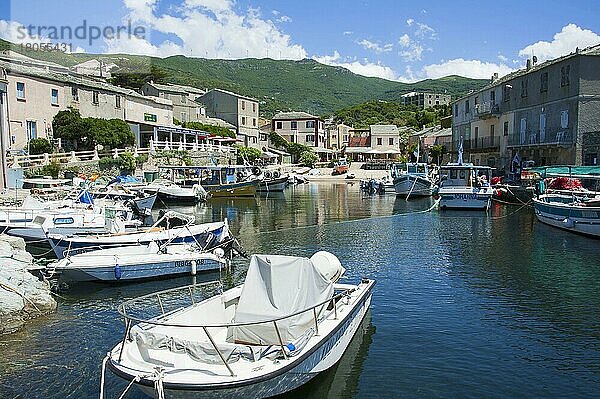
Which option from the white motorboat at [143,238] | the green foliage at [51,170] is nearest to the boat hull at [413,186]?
the green foliage at [51,170]

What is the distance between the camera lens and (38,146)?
4634 centimetres

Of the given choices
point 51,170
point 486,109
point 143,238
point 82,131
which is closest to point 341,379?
point 143,238

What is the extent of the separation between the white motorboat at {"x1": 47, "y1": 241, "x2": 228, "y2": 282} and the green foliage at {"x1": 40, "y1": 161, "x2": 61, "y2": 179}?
25.5m

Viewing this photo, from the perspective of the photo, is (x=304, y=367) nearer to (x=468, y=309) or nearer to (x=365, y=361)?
(x=365, y=361)

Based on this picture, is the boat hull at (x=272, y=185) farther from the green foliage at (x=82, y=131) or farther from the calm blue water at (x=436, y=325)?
the calm blue water at (x=436, y=325)

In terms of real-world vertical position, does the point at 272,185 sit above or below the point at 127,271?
above

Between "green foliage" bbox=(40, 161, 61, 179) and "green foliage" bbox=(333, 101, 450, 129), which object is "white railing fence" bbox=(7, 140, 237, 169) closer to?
"green foliage" bbox=(40, 161, 61, 179)

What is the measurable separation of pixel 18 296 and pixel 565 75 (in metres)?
44.7

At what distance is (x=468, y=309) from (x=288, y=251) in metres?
10.9

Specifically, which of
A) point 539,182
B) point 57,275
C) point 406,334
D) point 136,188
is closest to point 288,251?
point 57,275

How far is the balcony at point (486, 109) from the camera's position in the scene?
5990cm

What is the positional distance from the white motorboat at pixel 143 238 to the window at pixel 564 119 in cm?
3473

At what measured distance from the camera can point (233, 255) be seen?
917 inches

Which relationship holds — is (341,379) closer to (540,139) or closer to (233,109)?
(540,139)
